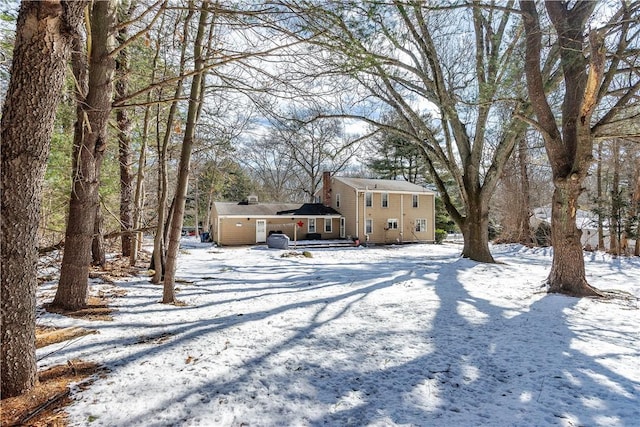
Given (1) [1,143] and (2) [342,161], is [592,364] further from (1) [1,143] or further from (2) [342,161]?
(2) [342,161]

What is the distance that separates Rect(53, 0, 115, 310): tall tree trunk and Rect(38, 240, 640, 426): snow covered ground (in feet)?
1.74

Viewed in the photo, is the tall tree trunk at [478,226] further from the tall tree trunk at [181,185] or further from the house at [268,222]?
the house at [268,222]

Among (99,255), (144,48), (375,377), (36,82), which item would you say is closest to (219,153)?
(144,48)

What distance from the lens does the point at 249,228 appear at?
72.4 ft

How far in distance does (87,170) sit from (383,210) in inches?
816

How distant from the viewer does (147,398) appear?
97.8 inches

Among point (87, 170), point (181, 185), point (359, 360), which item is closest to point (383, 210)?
point (181, 185)

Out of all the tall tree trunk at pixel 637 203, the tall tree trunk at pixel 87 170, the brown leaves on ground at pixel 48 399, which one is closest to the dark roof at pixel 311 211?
the tall tree trunk at pixel 637 203

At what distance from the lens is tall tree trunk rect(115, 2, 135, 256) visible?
677cm

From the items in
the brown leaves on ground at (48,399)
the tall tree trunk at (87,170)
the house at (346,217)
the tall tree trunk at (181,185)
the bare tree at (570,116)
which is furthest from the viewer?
the house at (346,217)

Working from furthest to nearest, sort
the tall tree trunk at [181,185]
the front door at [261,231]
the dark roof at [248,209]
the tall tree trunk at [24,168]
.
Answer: the front door at [261,231]
the dark roof at [248,209]
the tall tree trunk at [181,185]
the tall tree trunk at [24,168]

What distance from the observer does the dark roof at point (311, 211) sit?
76.8 feet

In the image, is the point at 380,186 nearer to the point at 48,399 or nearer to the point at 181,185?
the point at 181,185

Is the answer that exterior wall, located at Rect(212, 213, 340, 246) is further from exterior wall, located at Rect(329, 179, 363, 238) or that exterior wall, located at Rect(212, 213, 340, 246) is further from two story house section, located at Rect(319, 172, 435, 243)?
two story house section, located at Rect(319, 172, 435, 243)
